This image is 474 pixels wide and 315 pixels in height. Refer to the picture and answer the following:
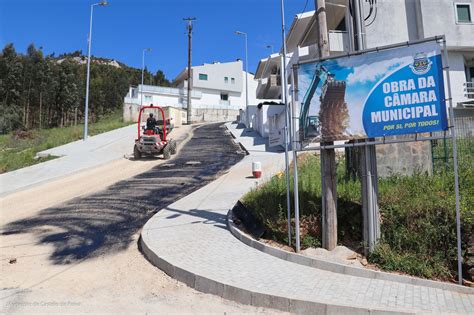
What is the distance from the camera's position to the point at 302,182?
823cm

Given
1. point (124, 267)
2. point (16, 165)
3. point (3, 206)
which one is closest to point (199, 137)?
point (16, 165)

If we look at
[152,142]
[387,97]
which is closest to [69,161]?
[152,142]

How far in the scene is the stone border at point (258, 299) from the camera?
13.6ft

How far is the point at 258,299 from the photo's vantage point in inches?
180

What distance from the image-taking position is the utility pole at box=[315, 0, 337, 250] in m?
6.08

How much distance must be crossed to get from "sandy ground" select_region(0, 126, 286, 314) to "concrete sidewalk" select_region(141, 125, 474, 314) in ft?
0.67

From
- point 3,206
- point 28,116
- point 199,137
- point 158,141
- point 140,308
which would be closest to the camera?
point 140,308

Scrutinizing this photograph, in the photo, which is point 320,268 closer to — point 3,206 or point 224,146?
point 3,206

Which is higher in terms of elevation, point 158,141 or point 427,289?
point 158,141

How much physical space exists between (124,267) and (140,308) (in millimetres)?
1718

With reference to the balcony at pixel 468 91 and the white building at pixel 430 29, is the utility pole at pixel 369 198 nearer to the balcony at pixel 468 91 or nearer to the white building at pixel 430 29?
the white building at pixel 430 29

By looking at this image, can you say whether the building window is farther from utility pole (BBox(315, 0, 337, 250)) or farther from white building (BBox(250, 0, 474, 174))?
utility pole (BBox(315, 0, 337, 250))

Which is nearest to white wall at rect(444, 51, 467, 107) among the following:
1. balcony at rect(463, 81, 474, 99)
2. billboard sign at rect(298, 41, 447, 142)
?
balcony at rect(463, 81, 474, 99)

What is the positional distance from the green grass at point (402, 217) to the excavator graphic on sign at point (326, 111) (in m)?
1.45
